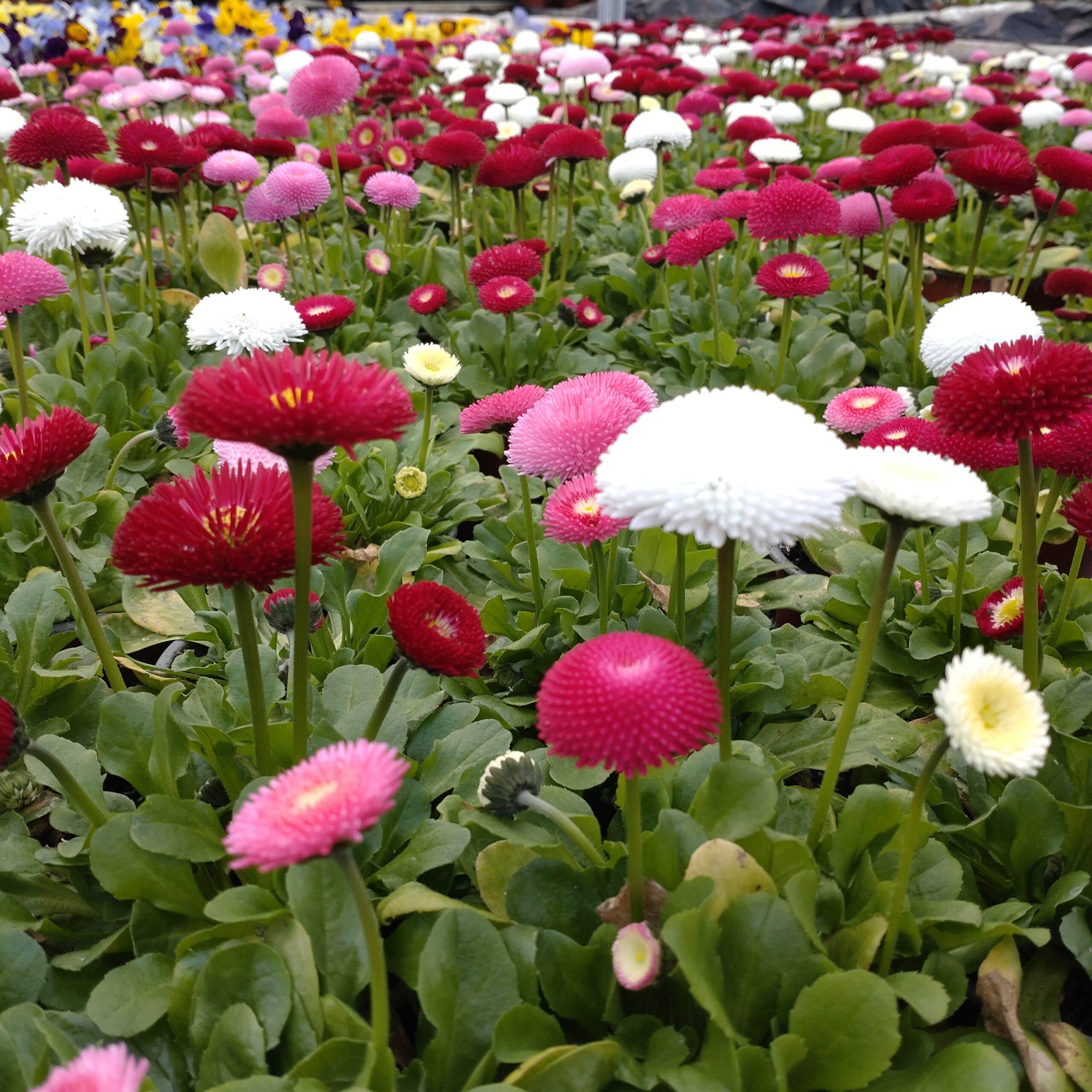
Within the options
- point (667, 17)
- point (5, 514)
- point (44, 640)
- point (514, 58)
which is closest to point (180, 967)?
point (44, 640)

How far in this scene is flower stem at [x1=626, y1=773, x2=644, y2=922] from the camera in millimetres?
1101

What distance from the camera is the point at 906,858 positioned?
1144 mm

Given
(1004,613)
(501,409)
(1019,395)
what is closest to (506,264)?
(501,409)

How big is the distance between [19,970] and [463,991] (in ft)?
1.97

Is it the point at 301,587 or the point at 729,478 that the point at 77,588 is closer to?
the point at 301,587

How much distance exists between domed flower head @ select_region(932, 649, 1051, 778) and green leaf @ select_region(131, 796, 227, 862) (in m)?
1.01

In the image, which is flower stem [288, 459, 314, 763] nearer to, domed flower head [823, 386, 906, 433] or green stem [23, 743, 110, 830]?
green stem [23, 743, 110, 830]

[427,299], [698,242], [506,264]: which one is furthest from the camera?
[427,299]

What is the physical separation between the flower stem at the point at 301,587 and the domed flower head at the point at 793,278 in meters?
1.78

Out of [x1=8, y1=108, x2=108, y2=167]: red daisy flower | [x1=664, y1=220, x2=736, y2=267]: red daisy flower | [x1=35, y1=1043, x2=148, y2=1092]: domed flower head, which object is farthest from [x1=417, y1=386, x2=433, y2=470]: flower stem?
[x1=35, y1=1043, x2=148, y2=1092]: domed flower head

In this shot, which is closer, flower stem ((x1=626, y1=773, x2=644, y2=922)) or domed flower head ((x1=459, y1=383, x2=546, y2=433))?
flower stem ((x1=626, y1=773, x2=644, y2=922))

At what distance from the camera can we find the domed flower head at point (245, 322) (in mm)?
2154

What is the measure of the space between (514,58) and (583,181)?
7.22 ft

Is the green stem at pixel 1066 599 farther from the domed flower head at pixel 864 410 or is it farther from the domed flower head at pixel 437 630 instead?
the domed flower head at pixel 437 630
